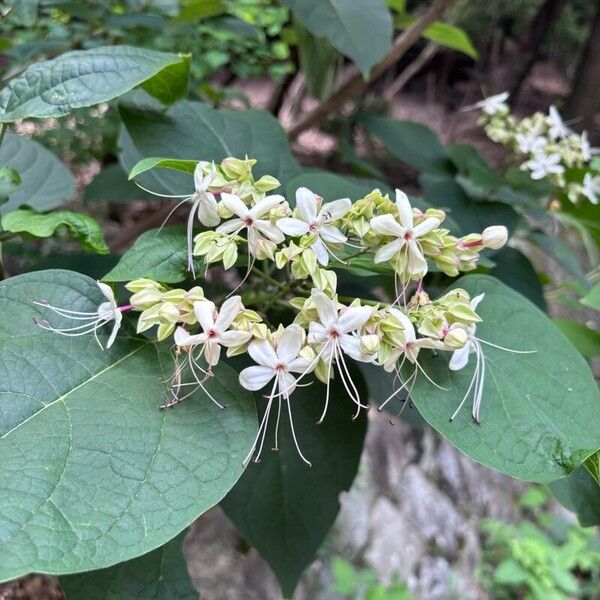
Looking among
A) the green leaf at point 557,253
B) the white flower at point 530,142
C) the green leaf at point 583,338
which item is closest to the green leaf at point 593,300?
the green leaf at point 583,338

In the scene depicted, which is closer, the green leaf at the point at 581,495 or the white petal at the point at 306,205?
the white petal at the point at 306,205

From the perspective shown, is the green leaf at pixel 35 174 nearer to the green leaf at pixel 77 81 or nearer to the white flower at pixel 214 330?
the green leaf at pixel 77 81

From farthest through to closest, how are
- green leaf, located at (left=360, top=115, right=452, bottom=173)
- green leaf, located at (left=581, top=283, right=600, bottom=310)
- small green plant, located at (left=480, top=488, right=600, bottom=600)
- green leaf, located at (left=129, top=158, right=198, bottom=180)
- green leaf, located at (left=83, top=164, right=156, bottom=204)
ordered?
small green plant, located at (left=480, top=488, right=600, bottom=600) < green leaf, located at (left=360, top=115, right=452, bottom=173) < green leaf, located at (left=83, top=164, right=156, bottom=204) < green leaf, located at (left=581, top=283, right=600, bottom=310) < green leaf, located at (left=129, top=158, right=198, bottom=180)

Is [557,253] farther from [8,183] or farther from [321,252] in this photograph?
[8,183]

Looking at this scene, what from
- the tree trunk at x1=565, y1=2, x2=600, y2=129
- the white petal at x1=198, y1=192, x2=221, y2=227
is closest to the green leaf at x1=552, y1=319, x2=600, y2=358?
the white petal at x1=198, y1=192, x2=221, y2=227

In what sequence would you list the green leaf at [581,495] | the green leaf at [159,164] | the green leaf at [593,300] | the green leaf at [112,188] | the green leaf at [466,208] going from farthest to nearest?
the green leaf at [112,188] → the green leaf at [466,208] → the green leaf at [593,300] → the green leaf at [581,495] → the green leaf at [159,164]

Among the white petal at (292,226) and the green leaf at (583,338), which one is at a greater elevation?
the white petal at (292,226)

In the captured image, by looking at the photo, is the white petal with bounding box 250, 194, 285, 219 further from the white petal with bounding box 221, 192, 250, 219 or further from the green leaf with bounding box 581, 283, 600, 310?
the green leaf with bounding box 581, 283, 600, 310
